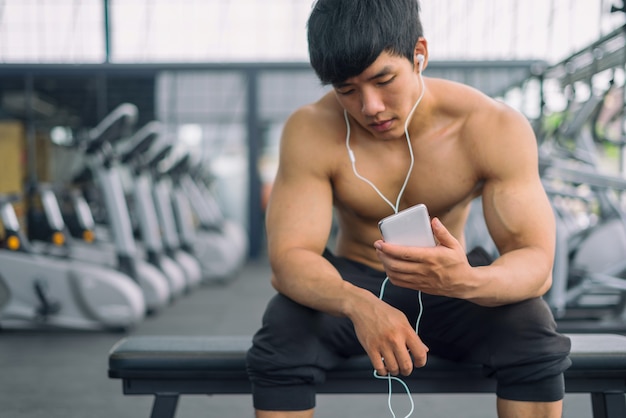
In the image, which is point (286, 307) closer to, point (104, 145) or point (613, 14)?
point (613, 14)

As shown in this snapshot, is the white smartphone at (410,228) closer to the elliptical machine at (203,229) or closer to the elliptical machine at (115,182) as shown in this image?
the elliptical machine at (115,182)

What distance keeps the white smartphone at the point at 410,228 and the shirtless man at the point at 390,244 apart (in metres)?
0.02

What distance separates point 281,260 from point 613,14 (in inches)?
72.3

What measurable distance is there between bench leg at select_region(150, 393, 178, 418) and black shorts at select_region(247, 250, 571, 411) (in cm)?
26

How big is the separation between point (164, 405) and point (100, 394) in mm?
1093

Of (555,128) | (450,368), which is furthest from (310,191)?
(555,128)

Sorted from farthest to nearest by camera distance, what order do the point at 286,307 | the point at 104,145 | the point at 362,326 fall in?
the point at 104,145 → the point at 286,307 → the point at 362,326

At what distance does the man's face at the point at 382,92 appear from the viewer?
109 cm

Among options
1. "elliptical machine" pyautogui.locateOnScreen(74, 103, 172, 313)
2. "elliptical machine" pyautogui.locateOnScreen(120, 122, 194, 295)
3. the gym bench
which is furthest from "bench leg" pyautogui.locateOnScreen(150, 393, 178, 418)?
"elliptical machine" pyautogui.locateOnScreen(120, 122, 194, 295)

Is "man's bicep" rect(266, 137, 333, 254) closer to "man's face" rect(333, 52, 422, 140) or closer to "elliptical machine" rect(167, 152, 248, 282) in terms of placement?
"man's face" rect(333, 52, 422, 140)

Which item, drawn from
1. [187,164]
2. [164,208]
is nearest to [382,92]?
[164,208]

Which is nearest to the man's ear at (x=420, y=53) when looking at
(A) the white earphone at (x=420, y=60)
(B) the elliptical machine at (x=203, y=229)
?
(A) the white earphone at (x=420, y=60)

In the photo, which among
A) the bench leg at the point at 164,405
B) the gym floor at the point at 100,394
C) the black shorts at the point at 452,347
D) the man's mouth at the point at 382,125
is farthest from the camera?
the gym floor at the point at 100,394

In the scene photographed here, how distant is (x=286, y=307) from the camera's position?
3.71ft
